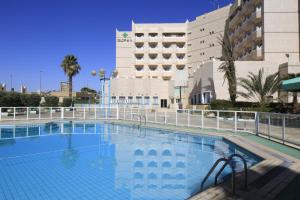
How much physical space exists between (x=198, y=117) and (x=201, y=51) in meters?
48.8

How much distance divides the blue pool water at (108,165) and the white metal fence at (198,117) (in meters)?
1.78

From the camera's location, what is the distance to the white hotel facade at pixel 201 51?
122 ft

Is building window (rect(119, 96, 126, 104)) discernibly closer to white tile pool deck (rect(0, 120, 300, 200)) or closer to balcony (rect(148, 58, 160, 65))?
balcony (rect(148, 58, 160, 65))

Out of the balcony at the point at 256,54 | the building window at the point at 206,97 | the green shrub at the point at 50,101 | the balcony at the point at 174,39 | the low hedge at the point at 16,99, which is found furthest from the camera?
the balcony at the point at 174,39

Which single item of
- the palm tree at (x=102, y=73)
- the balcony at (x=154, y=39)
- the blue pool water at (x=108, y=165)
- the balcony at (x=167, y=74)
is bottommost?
the blue pool water at (x=108, y=165)

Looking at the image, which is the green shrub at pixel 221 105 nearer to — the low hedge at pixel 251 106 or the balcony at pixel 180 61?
the low hedge at pixel 251 106

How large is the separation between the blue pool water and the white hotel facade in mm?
20289

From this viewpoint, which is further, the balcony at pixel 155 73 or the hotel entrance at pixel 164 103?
the balcony at pixel 155 73

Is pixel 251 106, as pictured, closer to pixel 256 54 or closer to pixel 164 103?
pixel 256 54

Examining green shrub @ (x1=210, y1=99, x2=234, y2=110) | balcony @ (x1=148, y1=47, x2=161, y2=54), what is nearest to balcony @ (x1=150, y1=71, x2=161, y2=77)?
balcony @ (x1=148, y1=47, x2=161, y2=54)

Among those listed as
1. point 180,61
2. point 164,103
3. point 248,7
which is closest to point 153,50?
point 180,61

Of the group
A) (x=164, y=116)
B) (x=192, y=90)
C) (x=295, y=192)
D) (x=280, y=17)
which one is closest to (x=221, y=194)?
(x=295, y=192)

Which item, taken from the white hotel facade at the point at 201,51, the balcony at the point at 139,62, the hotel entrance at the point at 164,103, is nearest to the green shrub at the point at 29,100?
the white hotel facade at the point at 201,51

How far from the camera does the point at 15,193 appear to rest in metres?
7.38
